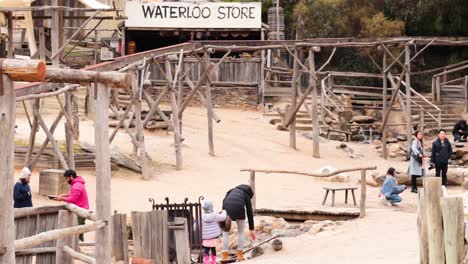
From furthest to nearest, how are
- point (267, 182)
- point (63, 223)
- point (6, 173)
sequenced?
point (267, 182) → point (63, 223) → point (6, 173)

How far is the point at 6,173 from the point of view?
Answer: 10.4 m

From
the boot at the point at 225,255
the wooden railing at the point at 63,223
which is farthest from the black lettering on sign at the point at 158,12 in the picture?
the wooden railing at the point at 63,223

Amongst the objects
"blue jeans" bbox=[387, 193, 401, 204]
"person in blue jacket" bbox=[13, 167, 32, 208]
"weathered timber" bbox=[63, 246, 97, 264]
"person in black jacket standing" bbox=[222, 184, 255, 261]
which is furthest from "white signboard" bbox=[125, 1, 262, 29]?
"weathered timber" bbox=[63, 246, 97, 264]

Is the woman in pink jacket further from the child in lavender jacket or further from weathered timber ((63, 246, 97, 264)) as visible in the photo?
weathered timber ((63, 246, 97, 264))

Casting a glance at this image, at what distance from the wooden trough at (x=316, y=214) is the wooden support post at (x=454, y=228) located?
26.1 feet

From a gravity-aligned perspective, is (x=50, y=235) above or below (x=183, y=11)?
below

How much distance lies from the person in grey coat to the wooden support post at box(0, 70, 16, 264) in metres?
14.4

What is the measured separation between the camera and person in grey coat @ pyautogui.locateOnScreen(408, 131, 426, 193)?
77.9 feet

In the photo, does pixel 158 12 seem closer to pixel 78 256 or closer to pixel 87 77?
pixel 78 256

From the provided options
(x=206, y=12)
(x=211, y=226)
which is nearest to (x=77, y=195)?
(x=211, y=226)

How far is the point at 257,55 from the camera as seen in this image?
137 feet

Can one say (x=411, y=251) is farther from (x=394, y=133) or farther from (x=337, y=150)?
(x=394, y=133)

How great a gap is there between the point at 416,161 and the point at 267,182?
406cm

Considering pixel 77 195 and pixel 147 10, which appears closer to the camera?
pixel 77 195
